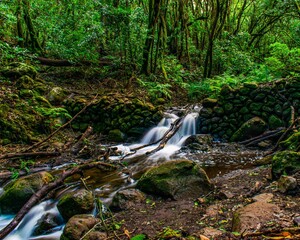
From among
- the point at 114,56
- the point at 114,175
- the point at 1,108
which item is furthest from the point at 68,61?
the point at 114,175

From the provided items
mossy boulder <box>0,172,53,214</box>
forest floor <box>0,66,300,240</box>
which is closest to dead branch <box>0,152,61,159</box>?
mossy boulder <box>0,172,53,214</box>

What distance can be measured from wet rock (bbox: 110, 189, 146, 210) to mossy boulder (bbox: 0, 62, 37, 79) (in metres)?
8.12

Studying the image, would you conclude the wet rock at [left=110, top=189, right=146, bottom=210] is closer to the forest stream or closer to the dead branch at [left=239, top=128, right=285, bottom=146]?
the forest stream

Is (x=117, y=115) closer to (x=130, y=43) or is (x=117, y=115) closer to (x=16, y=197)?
(x=130, y=43)

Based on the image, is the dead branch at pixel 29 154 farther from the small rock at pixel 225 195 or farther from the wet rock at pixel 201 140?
the small rock at pixel 225 195

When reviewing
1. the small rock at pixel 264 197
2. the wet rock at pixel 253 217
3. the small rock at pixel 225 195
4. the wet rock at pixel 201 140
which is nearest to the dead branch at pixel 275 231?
the wet rock at pixel 253 217

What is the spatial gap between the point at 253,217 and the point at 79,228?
224cm

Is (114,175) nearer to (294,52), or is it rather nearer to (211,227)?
(211,227)

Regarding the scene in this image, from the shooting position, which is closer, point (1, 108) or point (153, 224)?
point (153, 224)

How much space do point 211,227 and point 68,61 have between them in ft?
38.3

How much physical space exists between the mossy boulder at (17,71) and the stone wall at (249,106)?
7070 millimetres

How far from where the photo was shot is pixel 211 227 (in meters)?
3.16

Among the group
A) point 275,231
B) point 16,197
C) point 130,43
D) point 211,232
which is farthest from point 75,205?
point 130,43

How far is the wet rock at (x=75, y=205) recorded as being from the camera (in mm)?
4336
